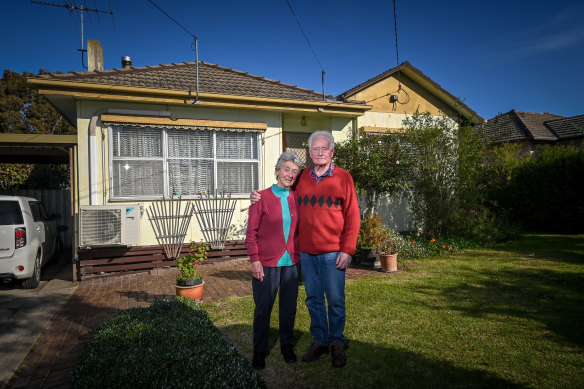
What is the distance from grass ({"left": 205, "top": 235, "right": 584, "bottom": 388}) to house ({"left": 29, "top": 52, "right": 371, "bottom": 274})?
10.6ft

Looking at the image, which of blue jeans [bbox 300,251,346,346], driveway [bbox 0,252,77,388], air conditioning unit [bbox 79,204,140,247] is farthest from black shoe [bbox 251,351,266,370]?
air conditioning unit [bbox 79,204,140,247]

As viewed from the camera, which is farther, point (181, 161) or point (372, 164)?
point (372, 164)

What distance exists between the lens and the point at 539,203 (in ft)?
38.7

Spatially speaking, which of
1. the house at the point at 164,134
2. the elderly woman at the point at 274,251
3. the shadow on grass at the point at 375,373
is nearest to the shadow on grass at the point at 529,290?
the shadow on grass at the point at 375,373

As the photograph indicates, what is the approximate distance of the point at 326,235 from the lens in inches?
118

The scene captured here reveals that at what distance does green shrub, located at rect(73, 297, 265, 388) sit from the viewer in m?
2.43

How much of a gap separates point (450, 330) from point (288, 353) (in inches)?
72.5

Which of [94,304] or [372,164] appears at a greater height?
[372,164]

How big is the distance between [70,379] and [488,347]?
3.77m

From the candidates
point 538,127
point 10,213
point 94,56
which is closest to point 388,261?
point 10,213

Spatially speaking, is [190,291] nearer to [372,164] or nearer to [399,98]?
[372,164]

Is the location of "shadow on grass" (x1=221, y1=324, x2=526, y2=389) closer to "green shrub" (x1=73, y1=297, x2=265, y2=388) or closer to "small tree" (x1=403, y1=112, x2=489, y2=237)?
"green shrub" (x1=73, y1=297, x2=265, y2=388)

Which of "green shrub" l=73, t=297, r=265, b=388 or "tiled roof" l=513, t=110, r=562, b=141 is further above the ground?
"tiled roof" l=513, t=110, r=562, b=141

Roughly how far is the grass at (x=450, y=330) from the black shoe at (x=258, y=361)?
0.19 feet
